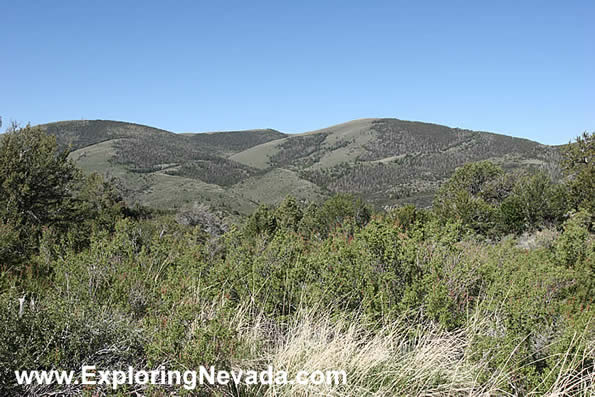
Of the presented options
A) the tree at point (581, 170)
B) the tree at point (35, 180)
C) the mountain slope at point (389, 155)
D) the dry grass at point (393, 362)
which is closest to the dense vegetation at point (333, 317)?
the dry grass at point (393, 362)

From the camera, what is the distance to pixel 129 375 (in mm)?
3045

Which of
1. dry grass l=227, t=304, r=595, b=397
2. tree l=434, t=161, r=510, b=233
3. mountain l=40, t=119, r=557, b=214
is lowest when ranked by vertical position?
dry grass l=227, t=304, r=595, b=397

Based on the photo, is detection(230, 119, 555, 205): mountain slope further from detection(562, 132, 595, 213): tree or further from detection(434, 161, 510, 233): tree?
detection(562, 132, 595, 213): tree

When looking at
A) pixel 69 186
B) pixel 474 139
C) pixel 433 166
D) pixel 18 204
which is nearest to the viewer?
pixel 18 204

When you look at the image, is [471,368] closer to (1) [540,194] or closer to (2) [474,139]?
(1) [540,194]

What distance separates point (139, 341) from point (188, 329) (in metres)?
0.37

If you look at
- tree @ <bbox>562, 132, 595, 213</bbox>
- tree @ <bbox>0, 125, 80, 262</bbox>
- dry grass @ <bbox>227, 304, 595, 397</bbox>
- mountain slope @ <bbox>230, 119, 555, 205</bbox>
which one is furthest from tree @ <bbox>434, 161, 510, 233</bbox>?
dry grass @ <bbox>227, 304, 595, 397</bbox>

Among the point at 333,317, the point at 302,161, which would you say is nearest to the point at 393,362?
the point at 333,317

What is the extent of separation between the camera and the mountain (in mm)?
67312

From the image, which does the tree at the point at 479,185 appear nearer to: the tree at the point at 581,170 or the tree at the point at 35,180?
the tree at the point at 581,170

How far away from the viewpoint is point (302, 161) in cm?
14912

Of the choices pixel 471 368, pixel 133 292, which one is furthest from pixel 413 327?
pixel 133 292

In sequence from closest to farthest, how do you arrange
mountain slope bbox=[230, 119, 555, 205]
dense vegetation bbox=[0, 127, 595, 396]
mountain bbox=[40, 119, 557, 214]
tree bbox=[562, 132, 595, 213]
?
dense vegetation bbox=[0, 127, 595, 396]
tree bbox=[562, 132, 595, 213]
mountain bbox=[40, 119, 557, 214]
mountain slope bbox=[230, 119, 555, 205]

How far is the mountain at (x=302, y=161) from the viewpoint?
221 ft
